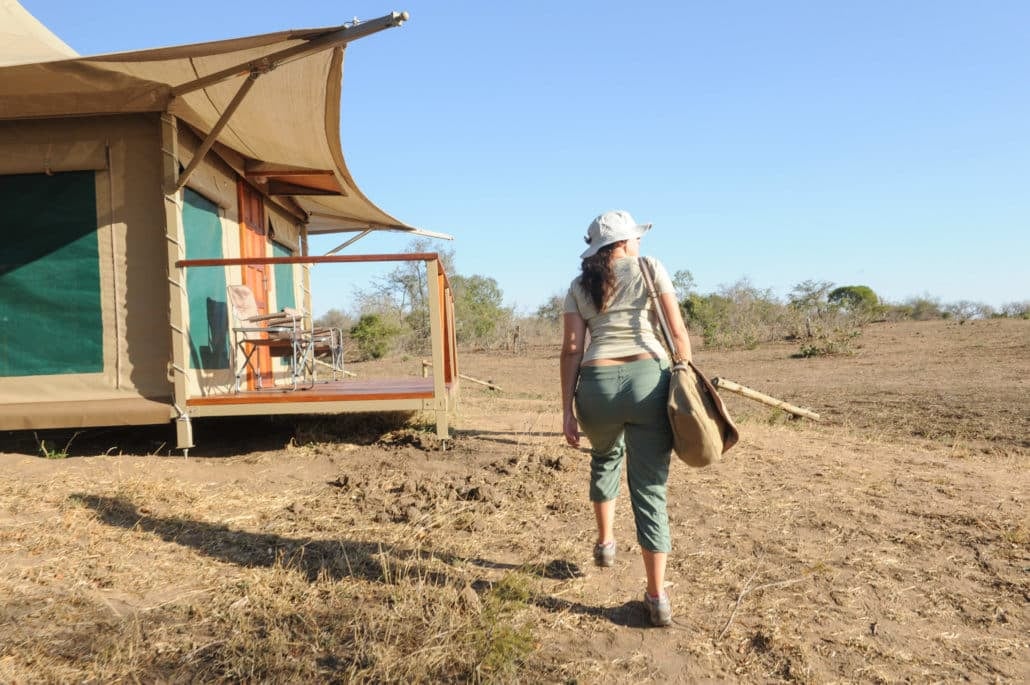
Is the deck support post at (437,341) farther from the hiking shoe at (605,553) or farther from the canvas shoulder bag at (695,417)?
the canvas shoulder bag at (695,417)

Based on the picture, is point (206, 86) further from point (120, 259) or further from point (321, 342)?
point (321, 342)

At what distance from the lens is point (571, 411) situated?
9.35ft

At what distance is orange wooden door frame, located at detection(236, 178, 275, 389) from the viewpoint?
728 centimetres

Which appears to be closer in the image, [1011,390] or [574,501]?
[574,501]

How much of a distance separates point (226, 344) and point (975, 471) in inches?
247

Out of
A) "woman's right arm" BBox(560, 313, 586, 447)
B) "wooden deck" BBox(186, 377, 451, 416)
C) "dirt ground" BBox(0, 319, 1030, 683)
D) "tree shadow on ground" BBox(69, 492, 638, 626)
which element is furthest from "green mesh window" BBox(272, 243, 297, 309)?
"woman's right arm" BBox(560, 313, 586, 447)

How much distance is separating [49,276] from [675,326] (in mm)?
4945

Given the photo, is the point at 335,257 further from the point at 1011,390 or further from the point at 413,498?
the point at 1011,390

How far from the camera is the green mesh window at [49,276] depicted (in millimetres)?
5332

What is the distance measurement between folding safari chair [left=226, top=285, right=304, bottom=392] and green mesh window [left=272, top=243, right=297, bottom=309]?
1817 millimetres

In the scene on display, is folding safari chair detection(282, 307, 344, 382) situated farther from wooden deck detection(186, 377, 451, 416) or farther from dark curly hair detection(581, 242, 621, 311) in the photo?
dark curly hair detection(581, 242, 621, 311)

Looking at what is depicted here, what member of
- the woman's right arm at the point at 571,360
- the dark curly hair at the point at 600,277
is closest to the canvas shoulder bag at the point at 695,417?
the dark curly hair at the point at 600,277

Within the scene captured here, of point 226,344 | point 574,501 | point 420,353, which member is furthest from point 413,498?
point 420,353

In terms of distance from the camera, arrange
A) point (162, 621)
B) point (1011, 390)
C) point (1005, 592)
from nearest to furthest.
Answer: point (162, 621) < point (1005, 592) < point (1011, 390)
